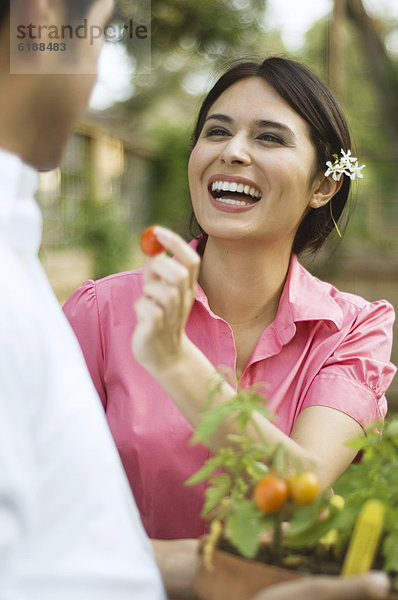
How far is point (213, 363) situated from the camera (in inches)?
73.5

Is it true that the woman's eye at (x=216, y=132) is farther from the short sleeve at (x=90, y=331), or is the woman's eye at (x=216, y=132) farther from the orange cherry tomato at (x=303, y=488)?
the orange cherry tomato at (x=303, y=488)

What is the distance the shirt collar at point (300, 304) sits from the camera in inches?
74.2

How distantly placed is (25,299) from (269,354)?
1075 millimetres

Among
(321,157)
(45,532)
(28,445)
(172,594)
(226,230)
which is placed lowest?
(172,594)

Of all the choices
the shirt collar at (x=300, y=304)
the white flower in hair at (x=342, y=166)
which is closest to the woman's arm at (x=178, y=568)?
the shirt collar at (x=300, y=304)

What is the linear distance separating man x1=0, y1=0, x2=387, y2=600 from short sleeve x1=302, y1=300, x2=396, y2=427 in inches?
33.0

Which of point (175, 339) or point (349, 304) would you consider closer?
point (175, 339)

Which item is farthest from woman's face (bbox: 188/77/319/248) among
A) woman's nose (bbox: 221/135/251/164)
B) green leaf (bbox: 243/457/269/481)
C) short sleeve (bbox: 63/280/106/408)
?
green leaf (bbox: 243/457/269/481)

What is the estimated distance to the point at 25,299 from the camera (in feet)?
2.86

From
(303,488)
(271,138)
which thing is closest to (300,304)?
(271,138)

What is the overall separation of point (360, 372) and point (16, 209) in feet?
3.72

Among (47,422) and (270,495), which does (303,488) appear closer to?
(270,495)

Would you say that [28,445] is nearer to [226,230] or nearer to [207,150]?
[226,230]

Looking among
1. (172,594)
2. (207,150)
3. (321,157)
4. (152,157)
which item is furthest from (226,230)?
(152,157)
